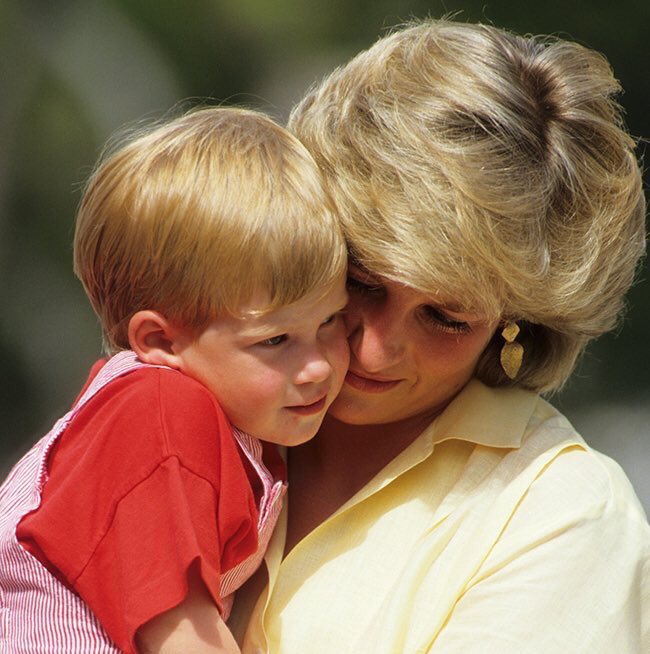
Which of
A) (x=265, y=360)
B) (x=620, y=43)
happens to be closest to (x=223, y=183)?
(x=265, y=360)

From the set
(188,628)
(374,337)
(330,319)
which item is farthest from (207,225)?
(188,628)

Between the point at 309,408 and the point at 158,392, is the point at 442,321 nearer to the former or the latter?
the point at 309,408

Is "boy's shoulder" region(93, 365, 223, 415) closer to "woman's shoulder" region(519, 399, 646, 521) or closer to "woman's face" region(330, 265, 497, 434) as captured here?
"woman's face" region(330, 265, 497, 434)

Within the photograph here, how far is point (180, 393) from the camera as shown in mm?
2064

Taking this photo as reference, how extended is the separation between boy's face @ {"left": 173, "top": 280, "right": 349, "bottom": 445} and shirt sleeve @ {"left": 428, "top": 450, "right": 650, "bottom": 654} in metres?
0.42

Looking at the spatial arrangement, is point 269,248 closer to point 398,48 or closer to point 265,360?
point 265,360

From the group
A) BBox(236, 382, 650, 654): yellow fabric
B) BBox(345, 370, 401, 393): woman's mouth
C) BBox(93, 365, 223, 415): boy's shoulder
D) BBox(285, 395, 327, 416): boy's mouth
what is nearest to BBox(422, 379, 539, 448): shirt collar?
BBox(236, 382, 650, 654): yellow fabric

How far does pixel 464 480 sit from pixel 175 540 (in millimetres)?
637

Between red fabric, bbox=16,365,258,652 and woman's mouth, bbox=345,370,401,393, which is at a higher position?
red fabric, bbox=16,365,258,652

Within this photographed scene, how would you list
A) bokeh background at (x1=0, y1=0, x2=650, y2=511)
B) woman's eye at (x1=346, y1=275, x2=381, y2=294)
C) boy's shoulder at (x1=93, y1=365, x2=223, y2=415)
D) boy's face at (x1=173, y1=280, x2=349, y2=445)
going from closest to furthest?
boy's shoulder at (x1=93, y1=365, x2=223, y2=415), boy's face at (x1=173, y1=280, x2=349, y2=445), woman's eye at (x1=346, y1=275, x2=381, y2=294), bokeh background at (x1=0, y1=0, x2=650, y2=511)

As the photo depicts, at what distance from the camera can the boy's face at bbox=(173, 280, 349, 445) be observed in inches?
84.2

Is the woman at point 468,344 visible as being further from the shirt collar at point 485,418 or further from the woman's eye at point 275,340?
the woman's eye at point 275,340

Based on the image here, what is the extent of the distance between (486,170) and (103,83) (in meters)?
3.05

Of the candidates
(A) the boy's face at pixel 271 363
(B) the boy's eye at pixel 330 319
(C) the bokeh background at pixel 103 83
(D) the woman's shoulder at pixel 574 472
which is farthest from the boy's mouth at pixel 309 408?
(C) the bokeh background at pixel 103 83
